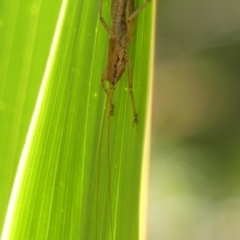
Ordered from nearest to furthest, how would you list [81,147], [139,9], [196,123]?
[81,147], [139,9], [196,123]

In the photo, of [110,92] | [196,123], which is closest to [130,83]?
[110,92]

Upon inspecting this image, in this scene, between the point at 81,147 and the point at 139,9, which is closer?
the point at 81,147

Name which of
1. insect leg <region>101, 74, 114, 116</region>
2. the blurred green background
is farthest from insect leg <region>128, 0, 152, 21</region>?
the blurred green background

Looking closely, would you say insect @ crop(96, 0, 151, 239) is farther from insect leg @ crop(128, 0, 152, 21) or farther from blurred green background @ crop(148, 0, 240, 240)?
blurred green background @ crop(148, 0, 240, 240)

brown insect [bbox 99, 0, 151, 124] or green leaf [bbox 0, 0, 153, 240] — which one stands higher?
brown insect [bbox 99, 0, 151, 124]

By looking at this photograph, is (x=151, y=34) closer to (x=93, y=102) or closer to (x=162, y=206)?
(x=93, y=102)

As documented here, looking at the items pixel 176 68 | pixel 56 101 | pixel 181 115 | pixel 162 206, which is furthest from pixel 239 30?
pixel 56 101

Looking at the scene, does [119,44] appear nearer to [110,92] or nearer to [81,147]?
[110,92]

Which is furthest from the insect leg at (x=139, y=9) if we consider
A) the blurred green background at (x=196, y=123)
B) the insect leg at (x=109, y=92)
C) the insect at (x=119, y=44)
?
the blurred green background at (x=196, y=123)
